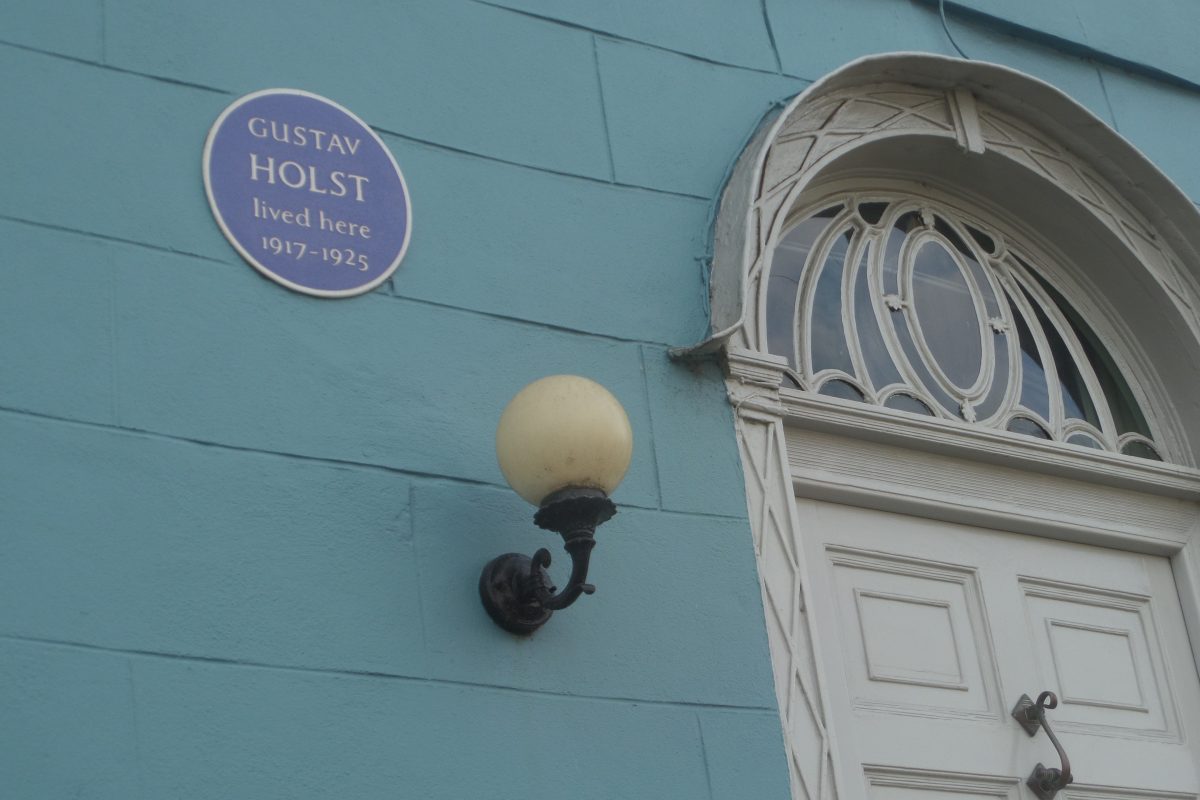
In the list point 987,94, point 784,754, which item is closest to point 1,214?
point 784,754

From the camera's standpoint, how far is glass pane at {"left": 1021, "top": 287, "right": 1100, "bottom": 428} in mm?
5684

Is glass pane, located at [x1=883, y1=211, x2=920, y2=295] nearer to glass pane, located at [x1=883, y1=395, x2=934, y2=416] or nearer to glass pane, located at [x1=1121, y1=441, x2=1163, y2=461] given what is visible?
glass pane, located at [x1=883, y1=395, x2=934, y2=416]

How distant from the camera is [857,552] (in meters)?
4.89

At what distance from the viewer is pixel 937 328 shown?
5.54m

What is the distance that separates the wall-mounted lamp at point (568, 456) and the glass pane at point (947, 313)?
6.07ft

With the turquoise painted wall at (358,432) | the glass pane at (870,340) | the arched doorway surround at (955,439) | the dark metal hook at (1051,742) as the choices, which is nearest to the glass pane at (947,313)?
the glass pane at (870,340)

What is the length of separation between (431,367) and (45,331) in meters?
0.92

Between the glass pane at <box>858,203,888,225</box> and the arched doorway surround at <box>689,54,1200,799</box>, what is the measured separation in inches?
2.8

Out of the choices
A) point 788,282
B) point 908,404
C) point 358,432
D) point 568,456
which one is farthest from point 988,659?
point 358,432

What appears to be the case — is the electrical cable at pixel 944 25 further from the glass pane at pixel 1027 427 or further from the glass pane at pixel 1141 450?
the glass pane at pixel 1141 450

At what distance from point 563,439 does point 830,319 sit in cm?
173

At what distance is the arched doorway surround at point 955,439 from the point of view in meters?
4.63

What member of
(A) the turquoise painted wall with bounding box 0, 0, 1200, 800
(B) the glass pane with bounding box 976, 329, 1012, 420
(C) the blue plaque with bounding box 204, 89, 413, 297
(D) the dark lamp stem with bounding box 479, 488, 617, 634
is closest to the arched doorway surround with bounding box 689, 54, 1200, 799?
(A) the turquoise painted wall with bounding box 0, 0, 1200, 800

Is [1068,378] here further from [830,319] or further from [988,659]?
[988,659]
